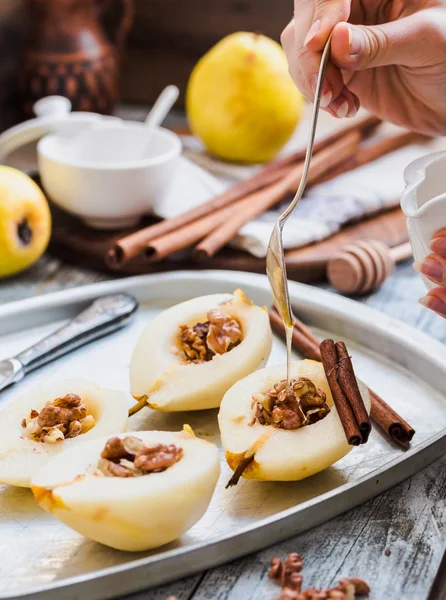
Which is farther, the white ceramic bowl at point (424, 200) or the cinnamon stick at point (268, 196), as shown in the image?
the cinnamon stick at point (268, 196)

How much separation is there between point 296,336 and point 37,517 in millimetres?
410

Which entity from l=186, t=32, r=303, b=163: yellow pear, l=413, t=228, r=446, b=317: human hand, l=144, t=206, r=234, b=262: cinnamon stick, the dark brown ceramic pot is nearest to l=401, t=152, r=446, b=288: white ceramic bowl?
l=413, t=228, r=446, b=317: human hand

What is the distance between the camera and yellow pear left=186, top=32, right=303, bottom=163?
1525mm

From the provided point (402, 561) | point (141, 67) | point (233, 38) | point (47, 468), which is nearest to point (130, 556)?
point (47, 468)

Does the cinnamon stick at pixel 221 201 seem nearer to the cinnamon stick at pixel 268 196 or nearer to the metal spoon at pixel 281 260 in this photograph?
the cinnamon stick at pixel 268 196

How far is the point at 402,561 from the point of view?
70 centimetres

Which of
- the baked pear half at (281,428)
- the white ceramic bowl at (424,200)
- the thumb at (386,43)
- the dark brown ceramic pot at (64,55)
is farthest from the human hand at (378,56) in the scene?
the dark brown ceramic pot at (64,55)

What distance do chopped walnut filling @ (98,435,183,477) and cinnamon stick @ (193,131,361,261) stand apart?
56cm

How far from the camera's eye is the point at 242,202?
1.39m

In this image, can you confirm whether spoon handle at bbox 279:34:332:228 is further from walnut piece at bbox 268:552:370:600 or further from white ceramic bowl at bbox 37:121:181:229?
white ceramic bowl at bbox 37:121:181:229

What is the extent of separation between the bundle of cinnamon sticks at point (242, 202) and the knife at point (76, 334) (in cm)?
15

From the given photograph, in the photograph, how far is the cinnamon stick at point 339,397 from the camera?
2.42 feet

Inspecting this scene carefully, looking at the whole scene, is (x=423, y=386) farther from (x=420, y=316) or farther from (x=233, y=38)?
(x=233, y=38)

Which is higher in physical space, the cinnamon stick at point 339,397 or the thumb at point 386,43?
the thumb at point 386,43
